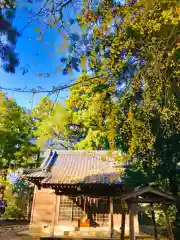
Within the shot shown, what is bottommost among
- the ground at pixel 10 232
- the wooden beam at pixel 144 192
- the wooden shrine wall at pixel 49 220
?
the ground at pixel 10 232

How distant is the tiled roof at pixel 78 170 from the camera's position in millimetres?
10231

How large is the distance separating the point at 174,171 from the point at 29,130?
1633 cm

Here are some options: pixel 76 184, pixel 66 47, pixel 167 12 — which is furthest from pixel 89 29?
pixel 76 184

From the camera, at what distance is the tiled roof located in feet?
33.6

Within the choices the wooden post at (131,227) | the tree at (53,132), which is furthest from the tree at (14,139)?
the wooden post at (131,227)

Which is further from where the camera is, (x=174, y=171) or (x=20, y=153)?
(x=20, y=153)

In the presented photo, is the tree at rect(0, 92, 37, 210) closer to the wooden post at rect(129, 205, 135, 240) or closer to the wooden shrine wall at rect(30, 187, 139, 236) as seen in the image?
the wooden shrine wall at rect(30, 187, 139, 236)

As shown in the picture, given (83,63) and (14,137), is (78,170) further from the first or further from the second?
(83,63)

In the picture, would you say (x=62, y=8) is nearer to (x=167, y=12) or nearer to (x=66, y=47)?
(x=66, y=47)

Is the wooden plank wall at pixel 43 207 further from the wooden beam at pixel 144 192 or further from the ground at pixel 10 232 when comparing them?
the wooden beam at pixel 144 192

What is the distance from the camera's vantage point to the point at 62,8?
383 centimetres

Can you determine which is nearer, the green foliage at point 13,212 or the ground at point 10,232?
the ground at point 10,232

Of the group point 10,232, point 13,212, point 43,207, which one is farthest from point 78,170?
point 13,212

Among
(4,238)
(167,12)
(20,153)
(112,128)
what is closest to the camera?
(167,12)
